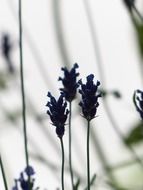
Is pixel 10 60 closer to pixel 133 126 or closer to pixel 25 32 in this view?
pixel 25 32

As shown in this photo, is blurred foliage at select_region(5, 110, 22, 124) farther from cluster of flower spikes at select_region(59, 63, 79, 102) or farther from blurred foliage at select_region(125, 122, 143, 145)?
cluster of flower spikes at select_region(59, 63, 79, 102)

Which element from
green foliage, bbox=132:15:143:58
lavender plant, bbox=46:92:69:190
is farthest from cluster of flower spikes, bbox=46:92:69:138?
green foliage, bbox=132:15:143:58

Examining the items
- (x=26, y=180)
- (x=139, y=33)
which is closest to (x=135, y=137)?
(x=139, y=33)

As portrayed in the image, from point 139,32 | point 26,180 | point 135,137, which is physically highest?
point 139,32

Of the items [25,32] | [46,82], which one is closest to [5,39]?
[25,32]

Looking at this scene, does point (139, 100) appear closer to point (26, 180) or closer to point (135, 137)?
point (26, 180)

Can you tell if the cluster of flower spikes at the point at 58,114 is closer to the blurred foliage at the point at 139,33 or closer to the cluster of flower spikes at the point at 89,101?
the cluster of flower spikes at the point at 89,101

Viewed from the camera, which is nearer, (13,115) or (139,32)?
(139,32)

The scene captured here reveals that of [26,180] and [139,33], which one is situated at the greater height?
[139,33]
